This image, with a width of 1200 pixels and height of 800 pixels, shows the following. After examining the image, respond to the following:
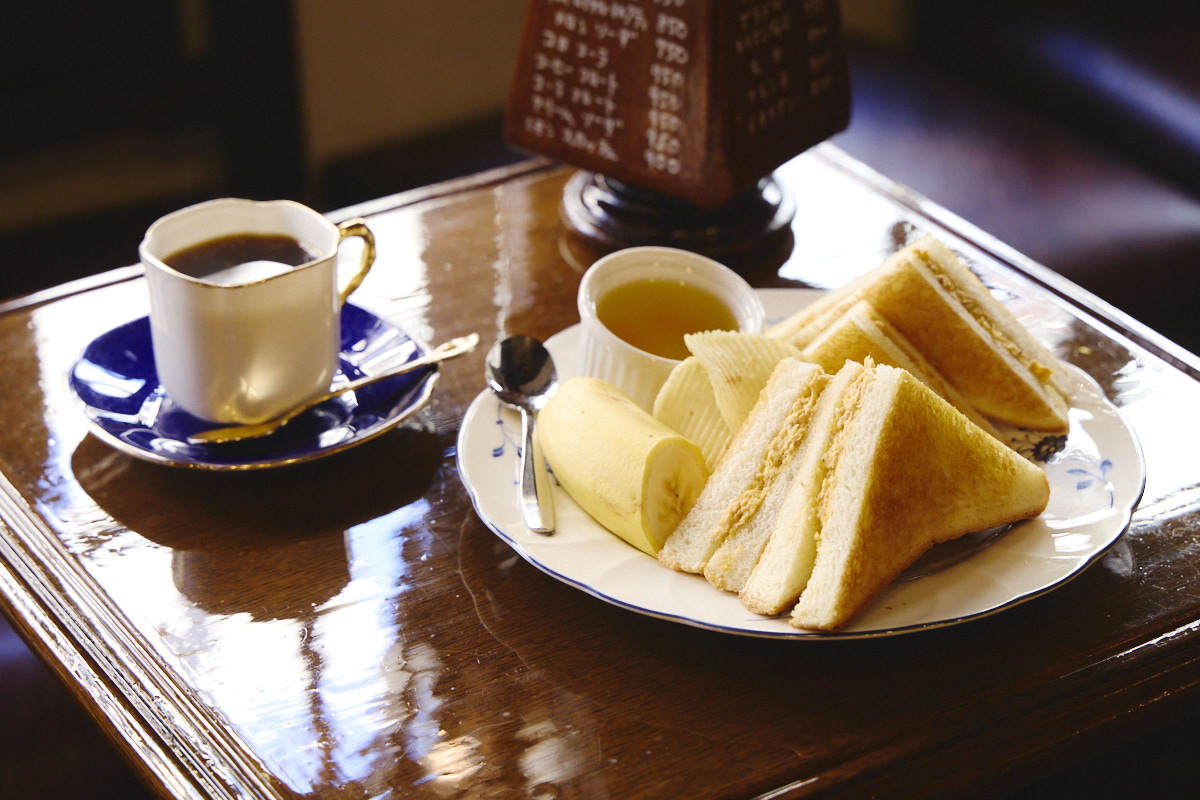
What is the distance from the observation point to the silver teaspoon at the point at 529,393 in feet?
2.47

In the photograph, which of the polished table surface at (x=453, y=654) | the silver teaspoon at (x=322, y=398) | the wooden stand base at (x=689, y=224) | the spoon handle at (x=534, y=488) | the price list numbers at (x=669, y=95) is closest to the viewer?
the polished table surface at (x=453, y=654)

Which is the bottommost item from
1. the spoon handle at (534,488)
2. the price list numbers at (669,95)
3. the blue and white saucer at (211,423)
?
the blue and white saucer at (211,423)

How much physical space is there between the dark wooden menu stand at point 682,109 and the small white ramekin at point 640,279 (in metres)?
0.20

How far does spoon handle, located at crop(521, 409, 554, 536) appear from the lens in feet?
2.43

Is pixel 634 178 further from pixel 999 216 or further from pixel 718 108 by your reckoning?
pixel 999 216

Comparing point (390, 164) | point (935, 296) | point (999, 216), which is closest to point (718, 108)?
point (935, 296)

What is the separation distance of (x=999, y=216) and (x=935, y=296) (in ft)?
3.14

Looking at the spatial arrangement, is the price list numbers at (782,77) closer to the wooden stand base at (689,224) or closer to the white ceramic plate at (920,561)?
the wooden stand base at (689,224)

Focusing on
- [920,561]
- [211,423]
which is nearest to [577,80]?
[211,423]

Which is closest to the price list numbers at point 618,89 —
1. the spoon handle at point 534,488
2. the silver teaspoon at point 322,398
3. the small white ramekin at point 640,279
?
the small white ramekin at point 640,279

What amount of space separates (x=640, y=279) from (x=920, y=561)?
355 millimetres

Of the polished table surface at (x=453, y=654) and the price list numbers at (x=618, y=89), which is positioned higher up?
the price list numbers at (x=618, y=89)

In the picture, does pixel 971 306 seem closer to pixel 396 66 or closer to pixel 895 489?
pixel 895 489

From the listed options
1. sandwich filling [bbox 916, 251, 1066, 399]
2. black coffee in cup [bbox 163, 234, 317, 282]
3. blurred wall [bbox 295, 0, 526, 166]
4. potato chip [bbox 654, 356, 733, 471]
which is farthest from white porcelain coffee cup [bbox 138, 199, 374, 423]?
blurred wall [bbox 295, 0, 526, 166]
